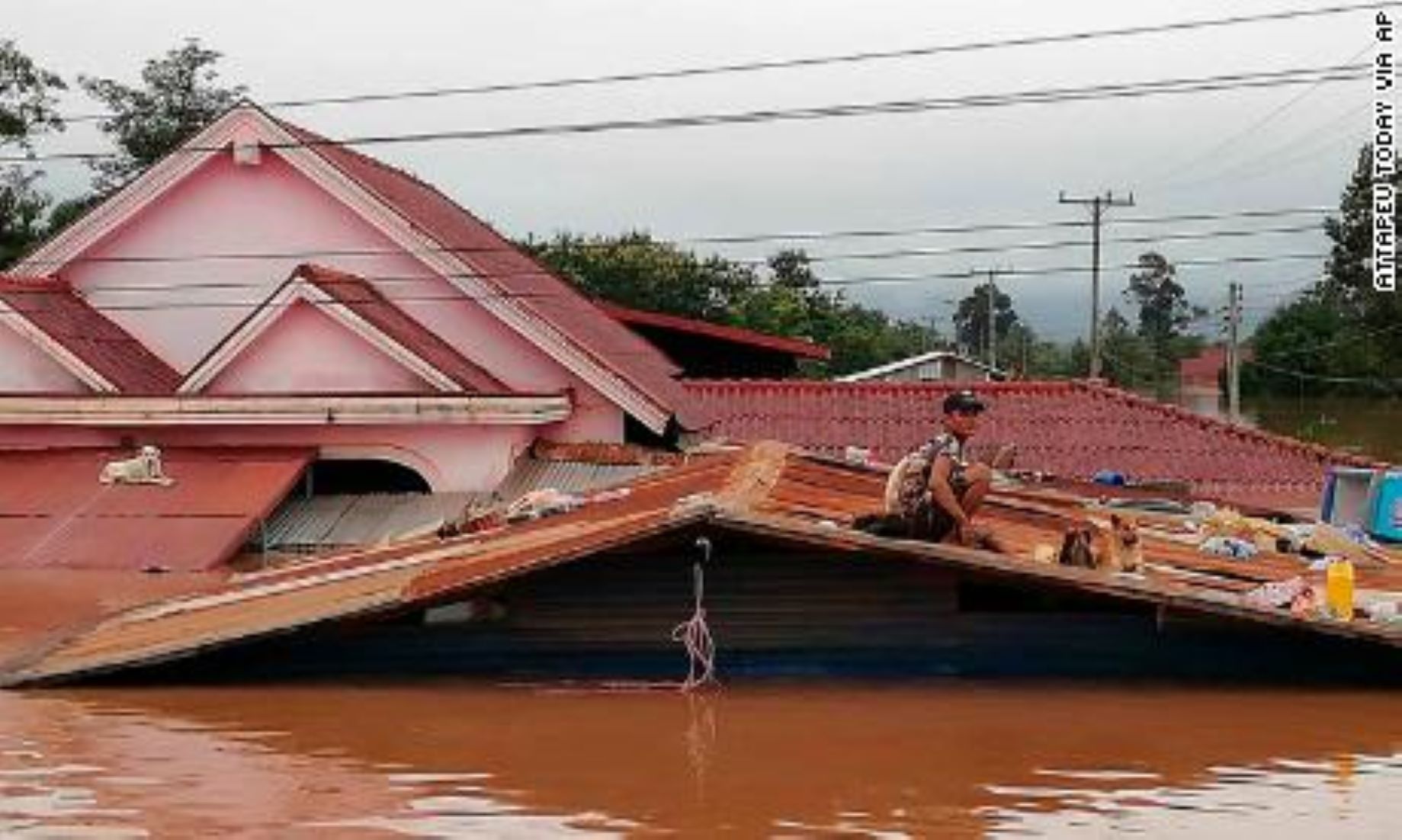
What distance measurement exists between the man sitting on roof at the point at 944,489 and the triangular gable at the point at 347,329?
9185 millimetres

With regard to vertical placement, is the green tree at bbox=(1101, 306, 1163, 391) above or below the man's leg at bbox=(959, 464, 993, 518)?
above

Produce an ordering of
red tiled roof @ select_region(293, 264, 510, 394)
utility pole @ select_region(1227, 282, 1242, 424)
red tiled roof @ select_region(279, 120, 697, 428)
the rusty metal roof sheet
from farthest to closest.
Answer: utility pole @ select_region(1227, 282, 1242, 424) → red tiled roof @ select_region(279, 120, 697, 428) → red tiled roof @ select_region(293, 264, 510, 394) → the rusty metal roof sheet

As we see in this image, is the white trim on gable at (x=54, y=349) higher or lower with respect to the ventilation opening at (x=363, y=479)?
higher

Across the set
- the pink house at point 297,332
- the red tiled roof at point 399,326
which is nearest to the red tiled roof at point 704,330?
the pink house at point 297,332

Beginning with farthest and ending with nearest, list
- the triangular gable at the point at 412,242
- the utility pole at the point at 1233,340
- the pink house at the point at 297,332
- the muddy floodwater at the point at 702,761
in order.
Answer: the utility pole at the point at 1233,340, the triangular gable at the point at 412,242, the pink house at the point at 297,332, the muddy floodwater at the point at 702,761

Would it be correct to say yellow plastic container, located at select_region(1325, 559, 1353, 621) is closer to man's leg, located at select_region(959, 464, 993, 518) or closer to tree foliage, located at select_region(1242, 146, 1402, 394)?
man's leg, located at select_region(959, 464, 993, 518)

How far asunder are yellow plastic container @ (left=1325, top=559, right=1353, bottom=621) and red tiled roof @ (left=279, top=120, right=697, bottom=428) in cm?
1037

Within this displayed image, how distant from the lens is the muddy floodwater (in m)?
7.31

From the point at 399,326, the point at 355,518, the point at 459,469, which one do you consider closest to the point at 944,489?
the point at 355,518

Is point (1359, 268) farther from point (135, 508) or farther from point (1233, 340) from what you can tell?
point (135, 508)

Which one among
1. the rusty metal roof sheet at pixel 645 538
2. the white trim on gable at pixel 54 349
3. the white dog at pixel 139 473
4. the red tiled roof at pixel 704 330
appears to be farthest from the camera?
the red tiled roof at pixel 704 330

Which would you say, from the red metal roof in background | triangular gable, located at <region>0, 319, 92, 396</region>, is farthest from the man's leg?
triangular gable, located at <region>0, 319, 92, 396</region>

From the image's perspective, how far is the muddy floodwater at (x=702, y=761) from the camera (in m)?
7.31

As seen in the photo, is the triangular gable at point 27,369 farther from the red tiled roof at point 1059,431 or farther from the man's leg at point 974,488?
the man's leg at point 974,488
